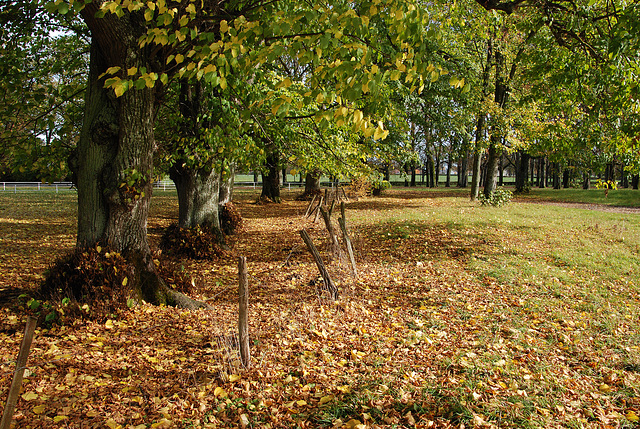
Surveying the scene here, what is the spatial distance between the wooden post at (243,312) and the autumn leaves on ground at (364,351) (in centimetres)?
13

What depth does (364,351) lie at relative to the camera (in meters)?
4.48

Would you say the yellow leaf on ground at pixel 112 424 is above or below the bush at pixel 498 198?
below

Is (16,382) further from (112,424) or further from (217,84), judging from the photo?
(217,84)

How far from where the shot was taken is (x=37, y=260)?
8.56 metres

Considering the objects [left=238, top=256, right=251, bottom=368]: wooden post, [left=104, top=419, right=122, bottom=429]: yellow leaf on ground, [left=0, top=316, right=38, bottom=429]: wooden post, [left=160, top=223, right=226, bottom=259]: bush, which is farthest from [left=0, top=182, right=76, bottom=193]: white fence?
[left=0, top=316, right=38, bottom=429]: wooden post

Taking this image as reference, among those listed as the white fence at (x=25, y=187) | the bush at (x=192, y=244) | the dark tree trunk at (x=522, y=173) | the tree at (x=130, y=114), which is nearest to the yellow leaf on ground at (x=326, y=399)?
the tree at (x=130, y=114)

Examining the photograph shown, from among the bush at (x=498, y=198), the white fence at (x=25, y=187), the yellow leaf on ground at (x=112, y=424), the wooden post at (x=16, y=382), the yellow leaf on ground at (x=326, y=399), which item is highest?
the white fence at (x=25, y=187)

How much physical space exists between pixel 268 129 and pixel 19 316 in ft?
16.3

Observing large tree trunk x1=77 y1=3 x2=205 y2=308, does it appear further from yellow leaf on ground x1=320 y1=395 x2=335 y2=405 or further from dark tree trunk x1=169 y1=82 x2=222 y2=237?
dark tree trunk x1=169 y1=82 x2=222 y2=237

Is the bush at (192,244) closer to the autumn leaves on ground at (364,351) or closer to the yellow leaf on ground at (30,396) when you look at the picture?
the autumn leaves on ground at (364,351)

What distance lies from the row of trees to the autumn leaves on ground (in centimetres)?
145

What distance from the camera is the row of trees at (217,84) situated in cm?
347

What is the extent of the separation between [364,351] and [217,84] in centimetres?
324

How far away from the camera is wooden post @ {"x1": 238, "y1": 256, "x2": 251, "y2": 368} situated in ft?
12.3
